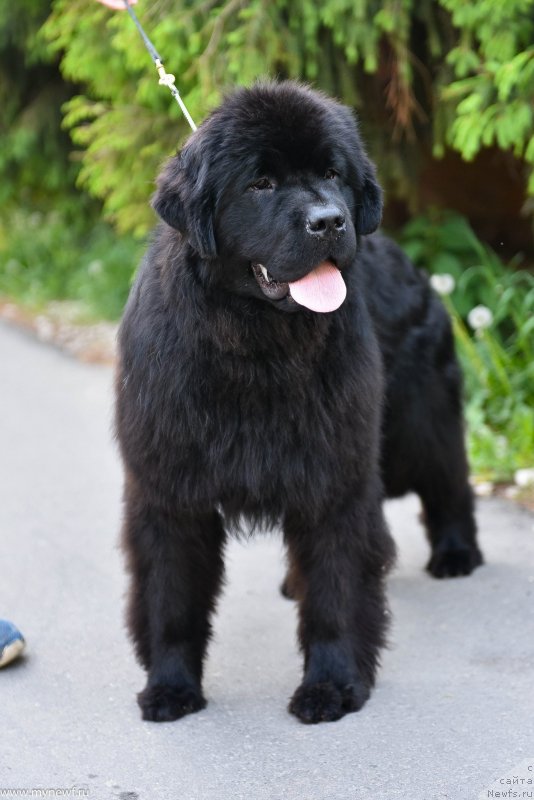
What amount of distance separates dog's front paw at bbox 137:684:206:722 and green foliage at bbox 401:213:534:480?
2.56 meters

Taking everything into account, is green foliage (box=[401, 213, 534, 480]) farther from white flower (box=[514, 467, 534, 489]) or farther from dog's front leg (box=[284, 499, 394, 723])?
dog's front leg (box=[284, 499, 394, 723])

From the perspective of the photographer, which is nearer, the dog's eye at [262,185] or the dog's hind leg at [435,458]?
the dog's eye at [262,185]

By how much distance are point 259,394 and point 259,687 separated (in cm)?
103

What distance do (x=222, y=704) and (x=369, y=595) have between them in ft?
1.90

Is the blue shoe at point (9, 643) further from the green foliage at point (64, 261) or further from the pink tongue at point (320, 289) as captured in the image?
the green foliage at point (64, 261)

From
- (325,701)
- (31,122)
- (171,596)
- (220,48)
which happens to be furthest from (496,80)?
(31,122)

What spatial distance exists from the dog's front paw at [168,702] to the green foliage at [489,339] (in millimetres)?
2559

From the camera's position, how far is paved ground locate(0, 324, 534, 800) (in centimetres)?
322

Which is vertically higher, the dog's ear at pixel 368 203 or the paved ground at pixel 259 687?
the dog's ear at pixel 368 203

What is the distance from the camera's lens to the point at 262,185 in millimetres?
3395

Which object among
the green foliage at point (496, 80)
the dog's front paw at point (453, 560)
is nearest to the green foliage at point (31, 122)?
the green foliage at point (496, 80)

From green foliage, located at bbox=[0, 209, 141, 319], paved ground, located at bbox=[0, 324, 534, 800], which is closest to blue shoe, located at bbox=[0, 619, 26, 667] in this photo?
paved ground, located at bbox=[0, 324, 534, 800]

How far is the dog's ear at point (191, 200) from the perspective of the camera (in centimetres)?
337

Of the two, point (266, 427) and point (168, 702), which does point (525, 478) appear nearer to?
point (266, 427)
